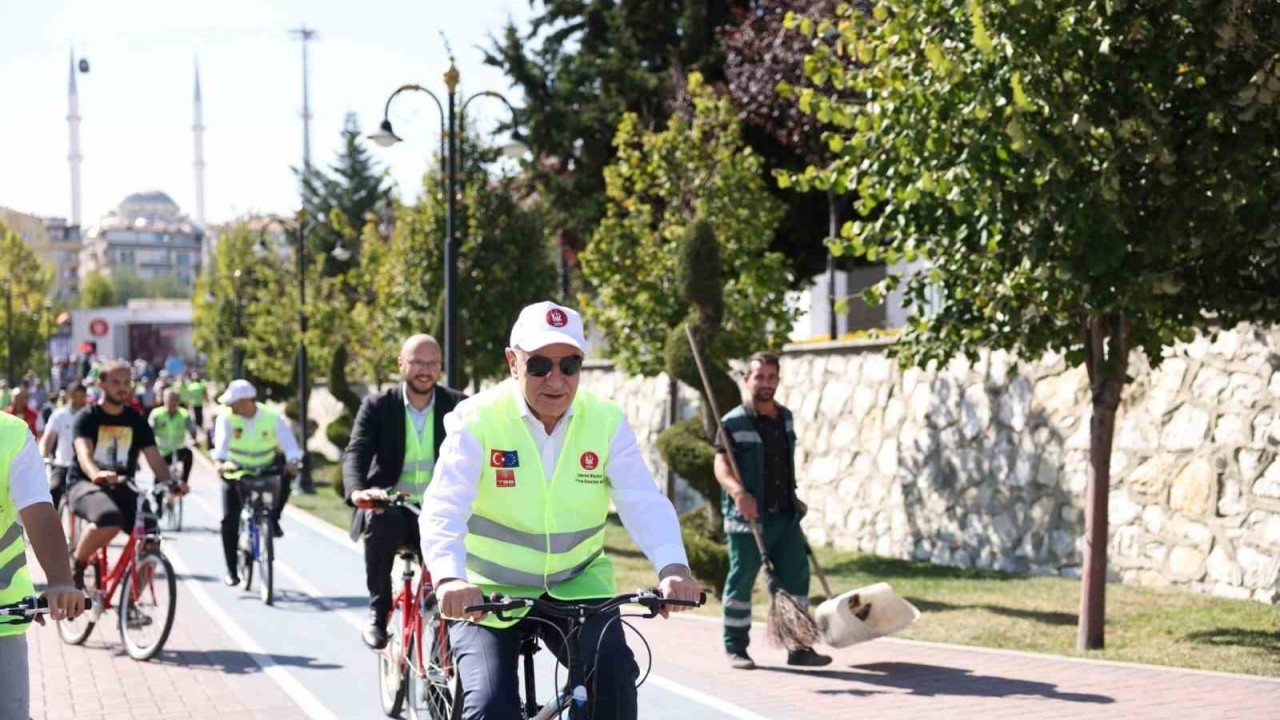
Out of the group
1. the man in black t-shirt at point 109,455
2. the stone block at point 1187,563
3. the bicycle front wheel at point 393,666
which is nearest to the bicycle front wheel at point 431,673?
the bicycle front wheel at point 393,666

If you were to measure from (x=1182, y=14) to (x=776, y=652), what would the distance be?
480 cm

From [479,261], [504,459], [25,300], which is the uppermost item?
[479,261]

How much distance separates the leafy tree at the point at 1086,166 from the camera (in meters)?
9.10

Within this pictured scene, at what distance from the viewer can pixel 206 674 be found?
31.8 ft

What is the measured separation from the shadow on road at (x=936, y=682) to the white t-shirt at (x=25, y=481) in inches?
200

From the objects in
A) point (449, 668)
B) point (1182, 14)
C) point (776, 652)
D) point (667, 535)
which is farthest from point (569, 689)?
point (1182, 14)

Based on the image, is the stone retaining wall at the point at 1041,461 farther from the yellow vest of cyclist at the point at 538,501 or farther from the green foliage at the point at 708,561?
the yellow vest of cyclist at the point at 538,501

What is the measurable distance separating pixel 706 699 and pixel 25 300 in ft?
248

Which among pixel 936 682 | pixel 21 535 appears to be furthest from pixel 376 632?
pixel 21 535

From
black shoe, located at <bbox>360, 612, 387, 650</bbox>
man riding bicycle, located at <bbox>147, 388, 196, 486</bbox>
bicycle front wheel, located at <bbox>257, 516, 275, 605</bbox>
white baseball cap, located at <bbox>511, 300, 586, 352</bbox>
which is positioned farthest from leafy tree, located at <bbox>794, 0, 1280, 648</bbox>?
man riding bicycle, located at <bbox>147, 388, 196, 486</bbox>

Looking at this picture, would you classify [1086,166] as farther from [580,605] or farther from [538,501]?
[580,605]

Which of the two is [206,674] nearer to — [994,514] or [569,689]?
[569,689]

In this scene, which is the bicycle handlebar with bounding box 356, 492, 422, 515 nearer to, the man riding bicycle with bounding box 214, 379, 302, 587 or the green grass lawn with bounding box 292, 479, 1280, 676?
the green grass lawn with bounding box 292, 479, 1280, 676

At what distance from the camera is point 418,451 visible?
848cm
